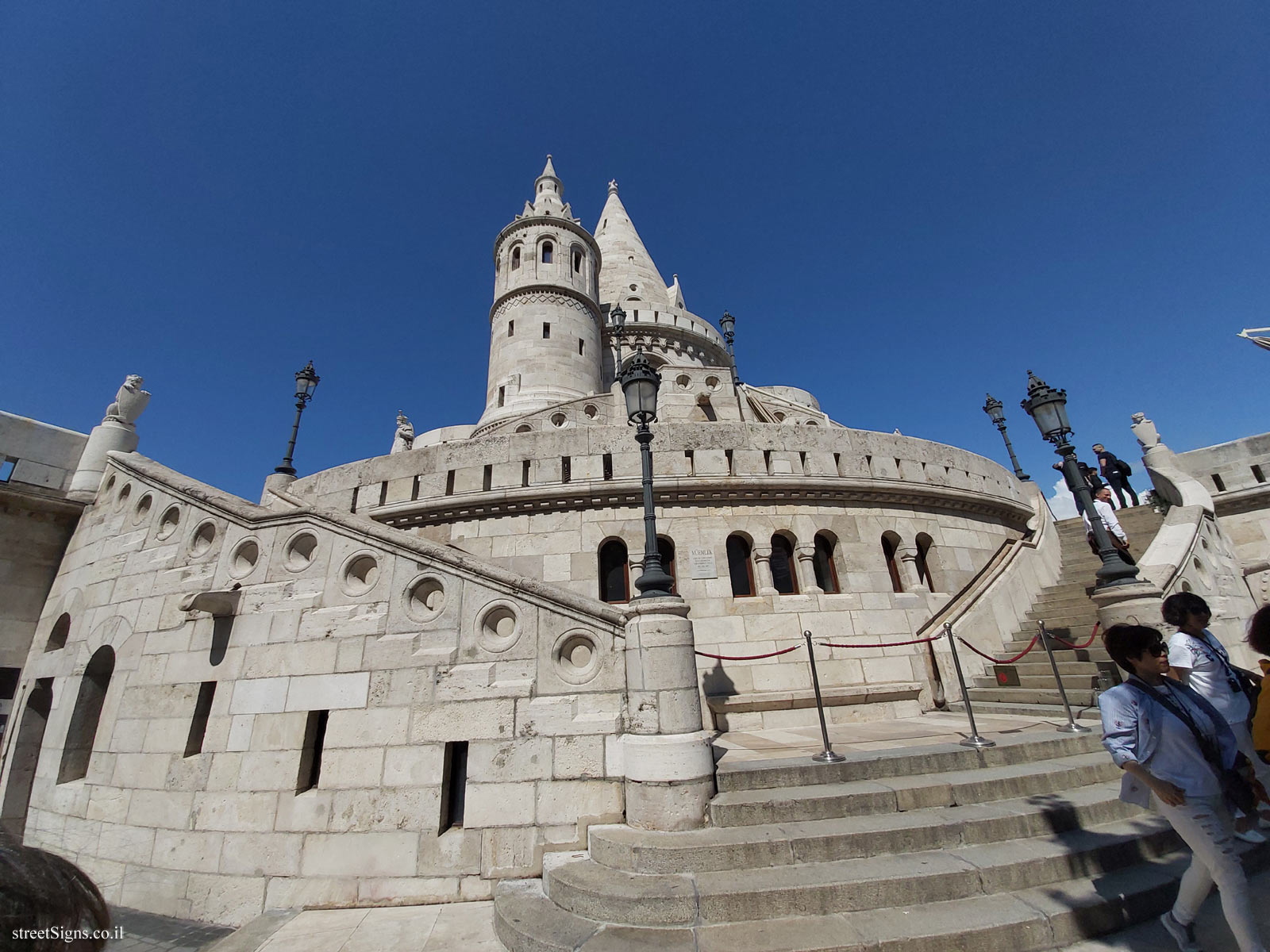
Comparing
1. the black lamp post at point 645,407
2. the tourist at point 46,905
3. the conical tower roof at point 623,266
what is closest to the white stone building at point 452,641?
the black lamp post at point 645,407

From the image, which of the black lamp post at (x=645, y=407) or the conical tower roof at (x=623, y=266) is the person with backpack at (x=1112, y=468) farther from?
the conical tower roof at (x=623, y=266)

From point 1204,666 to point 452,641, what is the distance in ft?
19.5

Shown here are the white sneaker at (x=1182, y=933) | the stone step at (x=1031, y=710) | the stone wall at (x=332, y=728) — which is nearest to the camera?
the white sneaker at (x=1182, y=933)

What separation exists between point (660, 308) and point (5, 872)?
3175 centimetres

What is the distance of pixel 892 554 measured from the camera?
32.7 ft

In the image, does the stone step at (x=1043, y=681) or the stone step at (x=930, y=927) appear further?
the stone step at (x=1043, y=681)

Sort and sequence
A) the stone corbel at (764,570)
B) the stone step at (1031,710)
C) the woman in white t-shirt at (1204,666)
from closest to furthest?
the woman in white t-shirt at (1204,666) → the stone step at (1031,710) → the stone corbel at (764,570)

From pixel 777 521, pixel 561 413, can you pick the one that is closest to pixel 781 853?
pixel 777 521

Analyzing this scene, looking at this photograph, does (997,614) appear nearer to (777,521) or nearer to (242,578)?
(777,521)

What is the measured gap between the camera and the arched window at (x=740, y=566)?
29.5 ft

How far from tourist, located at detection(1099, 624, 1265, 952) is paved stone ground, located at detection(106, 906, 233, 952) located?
7.09m

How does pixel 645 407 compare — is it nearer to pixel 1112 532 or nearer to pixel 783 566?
pixel 783 566

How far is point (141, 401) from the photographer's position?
9383 millimetres

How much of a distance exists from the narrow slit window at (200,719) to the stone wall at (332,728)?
0.02 metres
